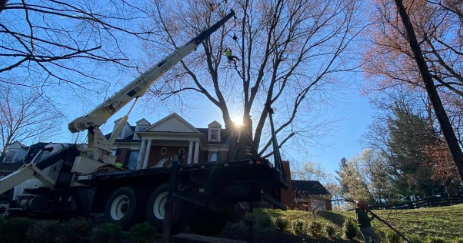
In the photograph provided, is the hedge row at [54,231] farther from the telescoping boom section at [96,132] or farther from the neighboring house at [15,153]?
the neighboring house at [15,153]

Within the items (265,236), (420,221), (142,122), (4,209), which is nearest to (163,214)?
(265,236)

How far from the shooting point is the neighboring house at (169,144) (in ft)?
68.5

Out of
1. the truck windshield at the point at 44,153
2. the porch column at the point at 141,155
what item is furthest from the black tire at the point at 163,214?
the porch column at the point at 141,155

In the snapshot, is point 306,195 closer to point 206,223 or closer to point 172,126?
point 172,126

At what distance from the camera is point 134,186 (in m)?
5.97

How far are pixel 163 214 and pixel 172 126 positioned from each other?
16.9m

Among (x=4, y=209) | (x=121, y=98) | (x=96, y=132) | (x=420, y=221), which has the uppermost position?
(x=121, y=98)

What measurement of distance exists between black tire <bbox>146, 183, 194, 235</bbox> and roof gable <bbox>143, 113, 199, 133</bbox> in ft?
52.3

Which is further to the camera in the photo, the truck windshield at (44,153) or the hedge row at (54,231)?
the truck windshield at (44,153)

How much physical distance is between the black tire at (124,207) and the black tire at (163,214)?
1.06 ft

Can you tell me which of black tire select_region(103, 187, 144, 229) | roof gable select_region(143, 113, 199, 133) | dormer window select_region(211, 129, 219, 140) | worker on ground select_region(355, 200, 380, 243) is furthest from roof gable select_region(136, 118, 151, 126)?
worker on ground select_region(355, 200, 380, 243)

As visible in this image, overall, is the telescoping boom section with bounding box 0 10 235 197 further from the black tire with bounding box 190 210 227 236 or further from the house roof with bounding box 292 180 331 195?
the house roof with bounding box 292 180 331 195

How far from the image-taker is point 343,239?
8.47 metres

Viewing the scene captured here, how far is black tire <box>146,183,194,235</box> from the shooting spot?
4.96 metres
